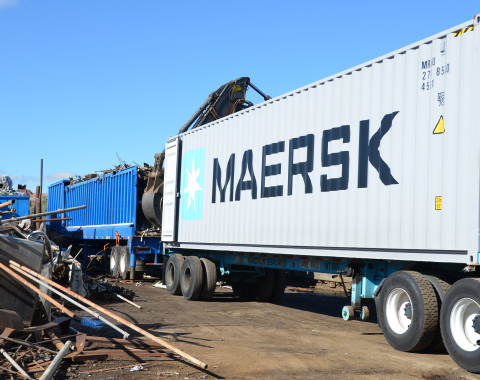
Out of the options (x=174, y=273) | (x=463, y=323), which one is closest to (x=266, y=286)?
(x=174, y=273)

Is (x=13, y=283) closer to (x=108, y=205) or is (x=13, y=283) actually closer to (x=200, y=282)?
(x=200, y=282)

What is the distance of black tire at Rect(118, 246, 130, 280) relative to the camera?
20.3 m

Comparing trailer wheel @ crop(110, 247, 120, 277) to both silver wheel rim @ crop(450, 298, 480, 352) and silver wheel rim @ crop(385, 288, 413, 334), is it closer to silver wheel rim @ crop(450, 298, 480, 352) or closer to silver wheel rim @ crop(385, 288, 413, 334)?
silver wheel rim @ crop(385, 288, 413, 334)

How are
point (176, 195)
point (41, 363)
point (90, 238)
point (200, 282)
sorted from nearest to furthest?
point (41, 363) < point (200, 282) < point (176, 195) < point (90, 238)

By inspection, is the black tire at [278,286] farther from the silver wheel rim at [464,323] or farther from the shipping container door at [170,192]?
the silver wheel rim at [464,323]

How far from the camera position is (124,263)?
808 inches

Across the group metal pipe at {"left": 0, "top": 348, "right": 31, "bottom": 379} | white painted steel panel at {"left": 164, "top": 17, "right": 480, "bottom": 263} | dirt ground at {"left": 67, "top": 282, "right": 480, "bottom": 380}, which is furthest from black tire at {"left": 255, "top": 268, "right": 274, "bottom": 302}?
metal pipe at {"left": 0, "top": 348, "right": 31, "bottom": 379}

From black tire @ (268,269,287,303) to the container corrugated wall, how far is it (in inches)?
252

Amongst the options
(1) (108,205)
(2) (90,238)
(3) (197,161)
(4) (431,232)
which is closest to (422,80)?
(4) (431,232)

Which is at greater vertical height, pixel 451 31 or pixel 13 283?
pixel 451 31

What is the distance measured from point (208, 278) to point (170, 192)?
3.18m

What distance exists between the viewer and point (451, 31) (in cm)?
802

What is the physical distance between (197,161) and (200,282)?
292cm

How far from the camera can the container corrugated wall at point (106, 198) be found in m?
Answer: 20.5
